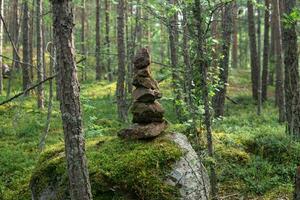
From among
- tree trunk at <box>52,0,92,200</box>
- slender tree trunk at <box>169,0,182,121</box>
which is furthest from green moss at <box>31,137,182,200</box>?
tree trunk at <box>52,0,92,200</box>

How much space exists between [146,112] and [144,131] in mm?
381

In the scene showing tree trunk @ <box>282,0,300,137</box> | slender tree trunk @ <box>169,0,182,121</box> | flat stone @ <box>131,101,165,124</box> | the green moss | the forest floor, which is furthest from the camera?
tree trunk @ <box>282,0,300,137</box>

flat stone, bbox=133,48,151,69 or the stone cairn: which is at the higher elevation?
flat stone, bbox=133,48,151,69

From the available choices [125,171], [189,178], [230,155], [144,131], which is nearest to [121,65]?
[230,155]

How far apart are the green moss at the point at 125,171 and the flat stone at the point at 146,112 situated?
1.47 ft

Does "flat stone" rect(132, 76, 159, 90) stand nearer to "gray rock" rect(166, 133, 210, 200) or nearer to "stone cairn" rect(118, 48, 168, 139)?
"stone cairn" rect(118, 48, 168, 139)

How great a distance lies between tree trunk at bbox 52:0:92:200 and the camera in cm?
509

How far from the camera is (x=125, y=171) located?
7.19 m

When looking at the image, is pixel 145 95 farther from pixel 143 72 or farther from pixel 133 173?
pixel 133 173

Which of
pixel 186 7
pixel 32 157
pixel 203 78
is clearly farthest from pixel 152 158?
pixel 32 157

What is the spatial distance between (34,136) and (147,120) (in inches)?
272

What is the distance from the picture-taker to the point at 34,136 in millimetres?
13656

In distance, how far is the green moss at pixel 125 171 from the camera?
7.02 m

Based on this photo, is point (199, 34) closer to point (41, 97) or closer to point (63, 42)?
point (63, 42)
